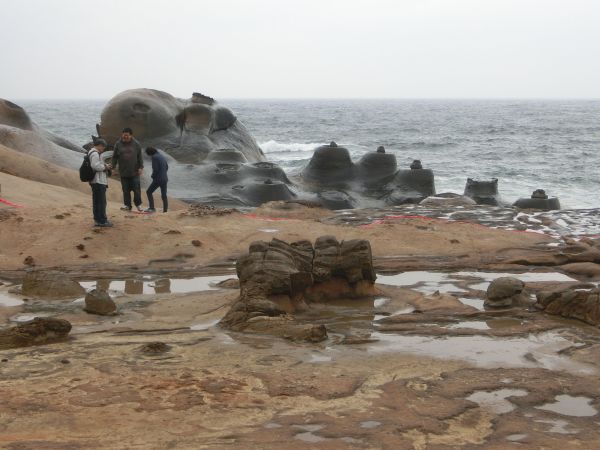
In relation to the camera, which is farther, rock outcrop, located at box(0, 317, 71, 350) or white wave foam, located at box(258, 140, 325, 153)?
white wave foam, located at box(258, 140, 325, 153)

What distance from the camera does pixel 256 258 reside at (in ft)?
21.8

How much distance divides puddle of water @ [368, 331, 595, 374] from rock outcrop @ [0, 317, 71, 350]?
2.04m

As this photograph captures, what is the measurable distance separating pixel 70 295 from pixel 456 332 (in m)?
3.14

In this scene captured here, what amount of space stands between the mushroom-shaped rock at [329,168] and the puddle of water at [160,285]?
9118 millimetres

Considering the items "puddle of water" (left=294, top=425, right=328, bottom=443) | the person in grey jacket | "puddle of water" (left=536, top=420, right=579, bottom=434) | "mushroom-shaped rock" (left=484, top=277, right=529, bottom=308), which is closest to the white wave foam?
the person in grey jacket

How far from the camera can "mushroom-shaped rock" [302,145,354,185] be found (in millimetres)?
16875

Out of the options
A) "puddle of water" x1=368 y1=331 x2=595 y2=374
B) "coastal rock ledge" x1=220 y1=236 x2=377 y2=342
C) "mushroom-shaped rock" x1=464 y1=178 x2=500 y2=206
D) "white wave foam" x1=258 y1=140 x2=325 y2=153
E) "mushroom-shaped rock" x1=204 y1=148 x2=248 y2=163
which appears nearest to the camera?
"puddle of water" x1=368 y1=331 x2=595 y2=374

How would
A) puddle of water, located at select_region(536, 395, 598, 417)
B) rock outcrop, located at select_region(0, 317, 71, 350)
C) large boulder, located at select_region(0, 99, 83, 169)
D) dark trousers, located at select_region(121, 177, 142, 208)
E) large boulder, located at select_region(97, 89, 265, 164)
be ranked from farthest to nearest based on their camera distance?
large boulder, located at select_region(97, 89, 265, 164), large boulder, located at select_region(0, 99, 83, 169), dark trousers, located at select_region(121, 177, 142, 208), rock outcrop, located at select_region(0, 317, 71, 350), puddle of water, located at select_region(536, 395, 598, 417)

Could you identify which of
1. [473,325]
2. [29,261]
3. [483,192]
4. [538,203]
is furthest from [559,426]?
[483,192]

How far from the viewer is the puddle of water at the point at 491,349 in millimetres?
5223

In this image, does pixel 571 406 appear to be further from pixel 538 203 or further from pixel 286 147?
pixel 286 147

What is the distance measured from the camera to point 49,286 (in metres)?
6.95

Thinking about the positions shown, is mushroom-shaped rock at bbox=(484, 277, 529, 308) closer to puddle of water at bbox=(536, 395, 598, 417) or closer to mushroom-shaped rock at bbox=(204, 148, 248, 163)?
puddle of water at bbox=(536, 395, 598, 417)

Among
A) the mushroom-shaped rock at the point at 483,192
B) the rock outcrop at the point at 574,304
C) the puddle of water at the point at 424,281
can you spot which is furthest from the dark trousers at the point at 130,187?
the mushroom-shaped rock at the point at 483,192
